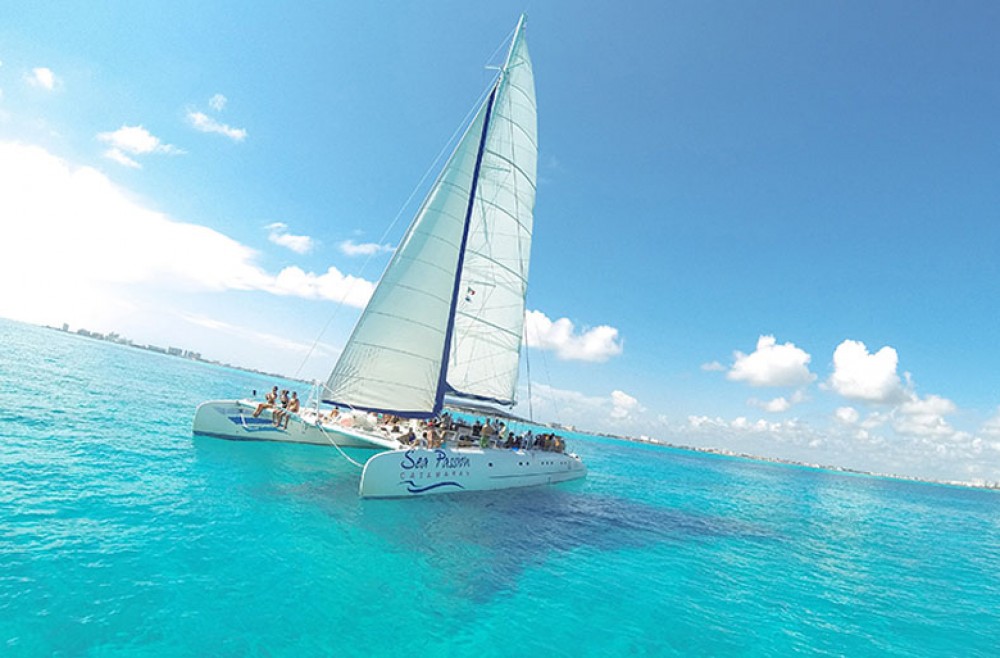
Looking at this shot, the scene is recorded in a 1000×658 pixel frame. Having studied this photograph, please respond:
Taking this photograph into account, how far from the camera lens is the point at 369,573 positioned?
28.1 feet

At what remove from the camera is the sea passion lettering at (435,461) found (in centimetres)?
1430

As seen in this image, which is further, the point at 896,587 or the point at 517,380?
the point at 517,380

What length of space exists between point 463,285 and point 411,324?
3.96 meters

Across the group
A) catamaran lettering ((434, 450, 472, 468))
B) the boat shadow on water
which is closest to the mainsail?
catamaran lettering ((434, 450, 472, 468))

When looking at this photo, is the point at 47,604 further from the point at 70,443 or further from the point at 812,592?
the point at 812,592

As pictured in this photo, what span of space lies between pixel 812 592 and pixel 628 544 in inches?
209

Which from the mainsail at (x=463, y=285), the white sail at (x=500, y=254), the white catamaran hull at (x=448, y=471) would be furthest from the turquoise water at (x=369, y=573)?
the white sail at (x=500, y=254)

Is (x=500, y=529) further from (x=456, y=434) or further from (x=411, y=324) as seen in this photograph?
(x=411, y=324)

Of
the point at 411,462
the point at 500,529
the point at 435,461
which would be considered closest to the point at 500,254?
the point at 435,461

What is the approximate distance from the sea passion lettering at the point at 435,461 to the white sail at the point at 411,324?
2.09 metres

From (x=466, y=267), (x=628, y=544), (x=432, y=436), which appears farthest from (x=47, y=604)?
(x=466, y=267)

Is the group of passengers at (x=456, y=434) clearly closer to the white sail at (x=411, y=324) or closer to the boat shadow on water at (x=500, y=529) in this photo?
the white sail at (x=411, y=324)

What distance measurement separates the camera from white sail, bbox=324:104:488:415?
15953 millimetres

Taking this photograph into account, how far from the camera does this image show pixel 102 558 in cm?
736
